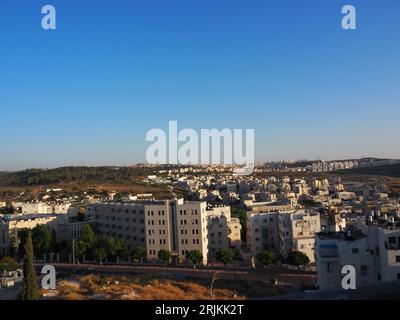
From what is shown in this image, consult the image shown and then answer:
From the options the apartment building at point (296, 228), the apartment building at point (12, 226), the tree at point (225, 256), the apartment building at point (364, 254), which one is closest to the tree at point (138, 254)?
the tree at point (225, 256)

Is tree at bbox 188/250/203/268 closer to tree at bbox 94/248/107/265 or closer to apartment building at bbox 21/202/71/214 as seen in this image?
tree at bbox 94/248/107/265

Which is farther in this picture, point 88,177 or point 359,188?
point 88,177

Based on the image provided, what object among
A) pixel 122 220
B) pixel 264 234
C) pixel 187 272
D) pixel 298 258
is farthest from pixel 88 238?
pixel 298 258

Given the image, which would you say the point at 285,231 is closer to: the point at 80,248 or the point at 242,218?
the point at 242,218

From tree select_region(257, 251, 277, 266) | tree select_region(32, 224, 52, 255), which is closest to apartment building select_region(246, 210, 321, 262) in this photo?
tree select_region(257, 251, 277, 266)
